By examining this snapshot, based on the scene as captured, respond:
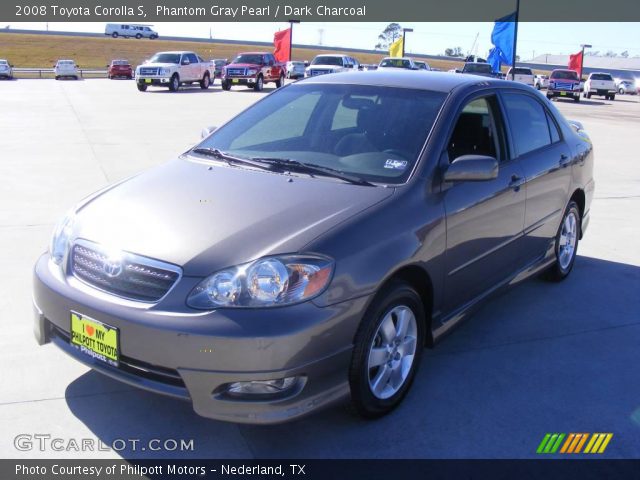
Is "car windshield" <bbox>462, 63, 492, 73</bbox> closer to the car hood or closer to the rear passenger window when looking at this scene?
the rear passenger window

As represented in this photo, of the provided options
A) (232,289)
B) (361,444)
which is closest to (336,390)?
(361,444)

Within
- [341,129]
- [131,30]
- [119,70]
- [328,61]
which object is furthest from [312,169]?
[131,30]

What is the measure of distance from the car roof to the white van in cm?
7677

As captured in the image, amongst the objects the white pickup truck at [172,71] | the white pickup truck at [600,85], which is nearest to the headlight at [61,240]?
the white pickup truck at [172,71]

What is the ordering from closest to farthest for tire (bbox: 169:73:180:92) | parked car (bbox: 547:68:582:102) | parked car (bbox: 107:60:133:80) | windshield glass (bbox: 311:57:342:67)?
tire (bbox: 169:73:180:92), parked car (bbox: 547:68:582:102), windshield glass (bbox: 311:57:342:67), parked car (bbox: 107:60:133:80)

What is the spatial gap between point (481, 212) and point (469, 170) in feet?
1.50

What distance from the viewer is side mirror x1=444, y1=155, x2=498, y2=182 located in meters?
3.67

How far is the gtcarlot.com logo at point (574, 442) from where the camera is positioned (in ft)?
10.7

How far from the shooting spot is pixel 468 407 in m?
3.58

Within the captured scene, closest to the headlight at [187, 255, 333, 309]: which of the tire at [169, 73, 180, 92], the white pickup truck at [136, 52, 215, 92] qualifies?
the white pickup truck at [136, 52, 215, 92]

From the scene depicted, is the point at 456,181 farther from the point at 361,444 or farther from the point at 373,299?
the point at 361,444

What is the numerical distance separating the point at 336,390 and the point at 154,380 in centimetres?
82

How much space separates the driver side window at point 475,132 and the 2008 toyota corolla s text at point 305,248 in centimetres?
2

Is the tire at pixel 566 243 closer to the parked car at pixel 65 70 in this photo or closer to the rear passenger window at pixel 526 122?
the rear passenger window at pixel 526 122
